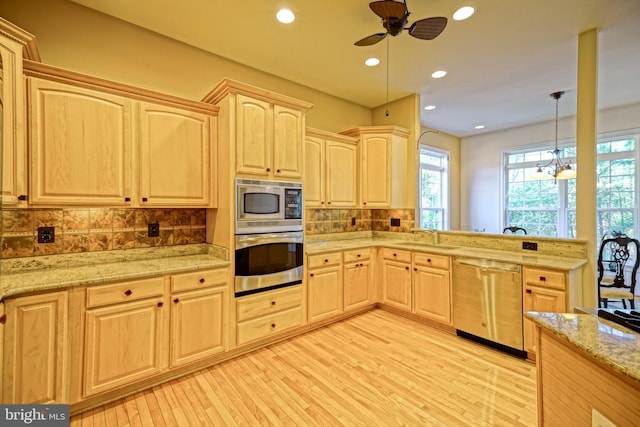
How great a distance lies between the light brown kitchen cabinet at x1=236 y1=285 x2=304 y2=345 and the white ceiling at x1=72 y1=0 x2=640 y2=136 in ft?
8.32

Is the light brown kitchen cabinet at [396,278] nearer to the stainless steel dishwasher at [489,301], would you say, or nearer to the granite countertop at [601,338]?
the stainless steel dishwasher at [489,301]

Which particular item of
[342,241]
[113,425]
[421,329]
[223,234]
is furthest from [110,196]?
[421,329]

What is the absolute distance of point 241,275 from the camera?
2.61m

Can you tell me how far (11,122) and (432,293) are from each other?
3.90 metres

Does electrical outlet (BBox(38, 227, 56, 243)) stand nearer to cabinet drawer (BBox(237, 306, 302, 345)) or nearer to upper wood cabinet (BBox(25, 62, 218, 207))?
upper wood cabinet (BBox(25, 62, 218, 207))

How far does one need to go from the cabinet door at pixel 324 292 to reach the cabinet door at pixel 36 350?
2042 millimetres

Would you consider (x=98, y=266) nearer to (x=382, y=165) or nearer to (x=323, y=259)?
(x=323, y=259)

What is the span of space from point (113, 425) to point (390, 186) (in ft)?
12.1

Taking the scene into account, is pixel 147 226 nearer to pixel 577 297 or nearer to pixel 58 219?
pixel 58 219

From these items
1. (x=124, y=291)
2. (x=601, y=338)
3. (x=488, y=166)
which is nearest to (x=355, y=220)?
(x=124, y=291)

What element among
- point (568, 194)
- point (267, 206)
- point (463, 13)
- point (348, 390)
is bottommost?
point (348, 390)

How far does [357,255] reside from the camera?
3.63m

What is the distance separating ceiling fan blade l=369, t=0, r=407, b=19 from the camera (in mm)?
1870

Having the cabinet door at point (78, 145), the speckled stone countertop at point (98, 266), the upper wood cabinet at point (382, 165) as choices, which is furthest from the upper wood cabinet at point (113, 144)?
the upper wood cabinet at point (382, 165)
